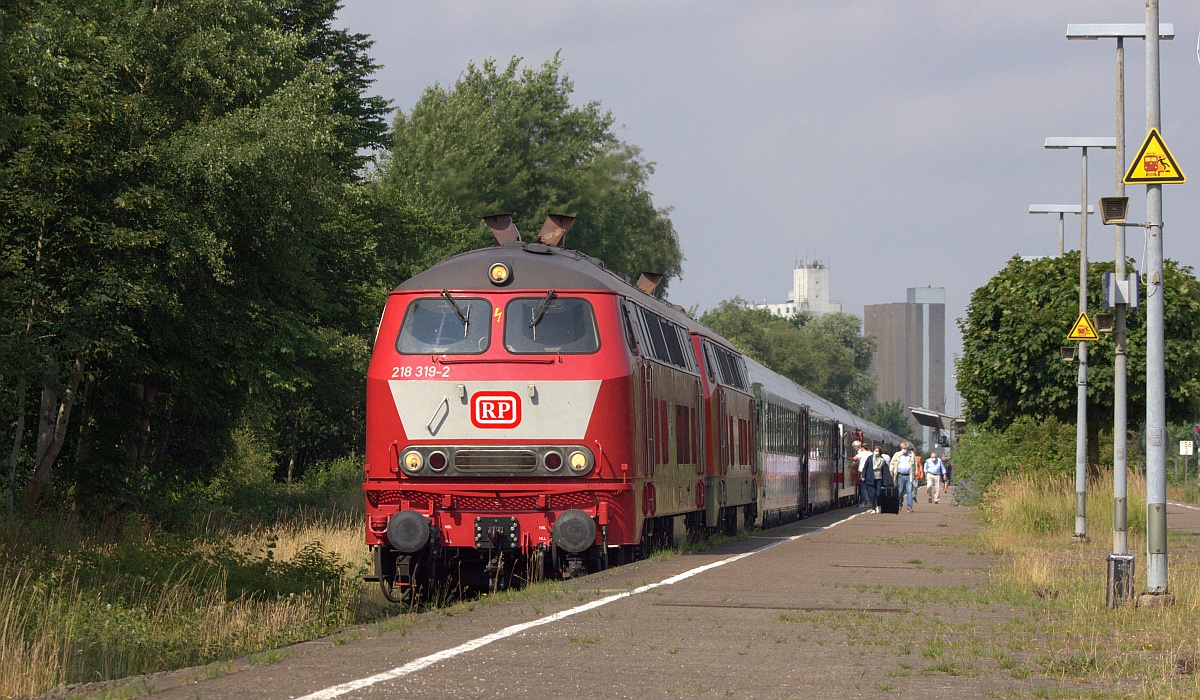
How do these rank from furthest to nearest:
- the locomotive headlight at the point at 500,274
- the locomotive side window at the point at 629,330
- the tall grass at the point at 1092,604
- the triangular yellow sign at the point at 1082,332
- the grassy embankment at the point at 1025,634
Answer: the triangular yellow sign at the point at 1082,332 < the locomotive side window at the point at 629,330 < the locomotive headlight at the point at 500,274 < the tall grass at the point at 1092,604 < the grassy embankment at the point at 1025,634

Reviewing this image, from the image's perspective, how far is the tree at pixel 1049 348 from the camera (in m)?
26.4

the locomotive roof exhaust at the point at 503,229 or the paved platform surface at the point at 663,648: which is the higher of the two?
the locomotive roof exhaust at the point at 503,229

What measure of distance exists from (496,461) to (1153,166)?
6711mm

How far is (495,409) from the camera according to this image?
14477 mm

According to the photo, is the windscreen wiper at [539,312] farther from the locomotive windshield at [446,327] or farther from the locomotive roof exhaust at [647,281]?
the locomotive roof exhaust at [647,281]

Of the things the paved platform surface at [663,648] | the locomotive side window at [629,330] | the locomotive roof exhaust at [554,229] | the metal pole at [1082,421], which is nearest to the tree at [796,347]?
the metal pole at [1082,421]

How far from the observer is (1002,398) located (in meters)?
28.9

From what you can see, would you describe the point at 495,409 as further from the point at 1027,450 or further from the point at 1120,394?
the point at 1027,450

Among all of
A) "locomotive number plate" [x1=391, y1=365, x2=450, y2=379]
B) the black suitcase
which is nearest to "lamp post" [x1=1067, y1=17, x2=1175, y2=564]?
"locomotive number plate" [x1=391, y1=365, x2=450, y2=379]

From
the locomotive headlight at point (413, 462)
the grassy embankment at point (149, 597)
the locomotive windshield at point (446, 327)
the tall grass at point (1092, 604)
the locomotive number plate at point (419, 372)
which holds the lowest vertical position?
the grassy embankment at point (149, 597)

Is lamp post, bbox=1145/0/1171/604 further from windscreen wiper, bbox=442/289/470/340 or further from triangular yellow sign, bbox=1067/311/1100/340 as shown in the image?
triangular yellow sign, bbox=1067/311/1100/340

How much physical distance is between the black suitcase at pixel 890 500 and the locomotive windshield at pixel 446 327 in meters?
23.8

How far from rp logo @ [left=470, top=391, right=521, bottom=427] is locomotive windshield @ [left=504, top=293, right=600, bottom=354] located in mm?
505

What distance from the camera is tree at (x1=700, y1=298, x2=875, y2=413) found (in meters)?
129
